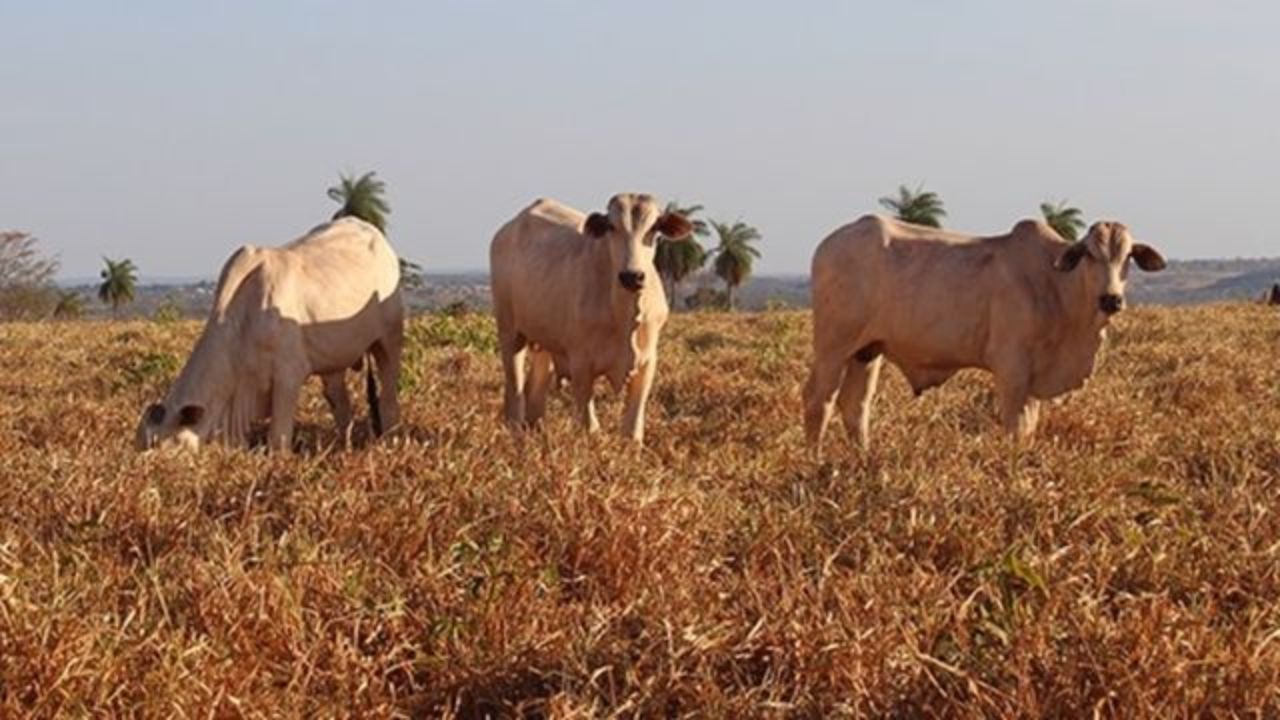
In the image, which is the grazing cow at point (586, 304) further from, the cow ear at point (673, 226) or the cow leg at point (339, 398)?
the cow leg at point (339, 398)

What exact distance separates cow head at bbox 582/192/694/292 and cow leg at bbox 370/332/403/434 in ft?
6.54

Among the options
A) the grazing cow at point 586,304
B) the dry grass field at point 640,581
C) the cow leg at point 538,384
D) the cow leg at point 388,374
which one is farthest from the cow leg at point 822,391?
the cow leg at point 388,374

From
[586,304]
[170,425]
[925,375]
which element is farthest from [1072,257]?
[170,425]

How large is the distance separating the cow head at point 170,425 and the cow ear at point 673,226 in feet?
9.80

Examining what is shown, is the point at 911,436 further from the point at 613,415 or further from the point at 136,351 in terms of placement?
the point at 136,351

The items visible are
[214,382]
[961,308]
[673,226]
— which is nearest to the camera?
[214,382]

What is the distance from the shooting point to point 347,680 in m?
3.50

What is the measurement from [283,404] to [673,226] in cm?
264

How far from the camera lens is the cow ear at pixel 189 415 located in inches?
320

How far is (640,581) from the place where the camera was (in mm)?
4273

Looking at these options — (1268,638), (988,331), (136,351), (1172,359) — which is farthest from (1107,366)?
(1268,638)

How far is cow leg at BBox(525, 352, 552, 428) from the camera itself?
35.6 ft

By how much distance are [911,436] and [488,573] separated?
3645 millimetres

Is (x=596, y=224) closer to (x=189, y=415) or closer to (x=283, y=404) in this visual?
(x=283, y=404)
